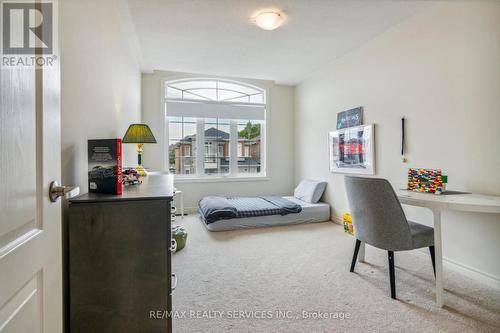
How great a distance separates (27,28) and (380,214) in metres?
2.14

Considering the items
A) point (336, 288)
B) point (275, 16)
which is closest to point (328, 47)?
point (275, 16)

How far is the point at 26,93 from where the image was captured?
2.10ft

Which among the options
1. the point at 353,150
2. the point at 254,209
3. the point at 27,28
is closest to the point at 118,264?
the point at 27,28

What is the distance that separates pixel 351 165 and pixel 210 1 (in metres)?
2.68

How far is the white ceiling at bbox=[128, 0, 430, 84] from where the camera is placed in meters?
2.54

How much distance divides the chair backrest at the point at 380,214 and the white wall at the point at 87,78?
1.94 metres

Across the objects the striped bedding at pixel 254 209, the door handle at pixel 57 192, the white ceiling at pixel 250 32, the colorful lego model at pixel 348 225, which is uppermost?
the white ceiling at pixel 250 32

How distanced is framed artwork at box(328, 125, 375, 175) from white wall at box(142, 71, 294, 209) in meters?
1.41

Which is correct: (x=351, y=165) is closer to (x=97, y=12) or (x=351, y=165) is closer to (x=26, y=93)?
(x=97, y=12)

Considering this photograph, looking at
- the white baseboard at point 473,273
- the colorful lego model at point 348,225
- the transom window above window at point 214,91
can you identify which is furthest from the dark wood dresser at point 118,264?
the transom window above window at point 214,91

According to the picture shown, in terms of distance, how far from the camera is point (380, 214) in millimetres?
1923

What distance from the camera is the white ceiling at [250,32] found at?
254 cm

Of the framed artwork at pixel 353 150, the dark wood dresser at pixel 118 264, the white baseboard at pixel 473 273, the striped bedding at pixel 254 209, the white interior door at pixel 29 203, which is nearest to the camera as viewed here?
the white interior door at pixel 29 203

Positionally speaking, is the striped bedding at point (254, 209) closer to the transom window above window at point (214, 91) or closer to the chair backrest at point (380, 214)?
the chair backrest at point (380, 214)
